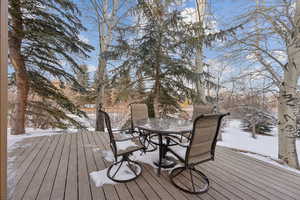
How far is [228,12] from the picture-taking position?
12.8 ft

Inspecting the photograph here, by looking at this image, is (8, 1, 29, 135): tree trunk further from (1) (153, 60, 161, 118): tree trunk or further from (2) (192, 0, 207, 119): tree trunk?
(2) (192, 0, 207, 119): tree trunk

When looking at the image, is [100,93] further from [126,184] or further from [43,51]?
[126,184]

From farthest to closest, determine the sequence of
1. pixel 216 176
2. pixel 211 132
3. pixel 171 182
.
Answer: pixel 216 176 → pixel 171 182 → pixel 211 132

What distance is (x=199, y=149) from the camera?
5.89 ft

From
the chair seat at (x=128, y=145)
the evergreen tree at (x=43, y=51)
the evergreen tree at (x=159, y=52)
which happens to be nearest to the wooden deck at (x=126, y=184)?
the chair seat at (x=128, y=145)

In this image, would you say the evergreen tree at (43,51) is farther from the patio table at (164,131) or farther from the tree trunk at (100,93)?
the patio table at (164,131)

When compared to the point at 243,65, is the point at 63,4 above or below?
above

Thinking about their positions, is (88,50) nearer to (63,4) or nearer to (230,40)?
(63,4)

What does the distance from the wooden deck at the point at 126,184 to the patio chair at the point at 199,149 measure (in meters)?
Result: 0.12

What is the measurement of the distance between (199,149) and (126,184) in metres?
1.17

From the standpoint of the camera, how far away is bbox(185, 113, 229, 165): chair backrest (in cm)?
165

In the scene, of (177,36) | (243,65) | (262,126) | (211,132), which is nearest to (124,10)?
(177,36)

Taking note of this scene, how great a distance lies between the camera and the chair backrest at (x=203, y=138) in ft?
5.42

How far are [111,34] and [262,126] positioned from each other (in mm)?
10431
